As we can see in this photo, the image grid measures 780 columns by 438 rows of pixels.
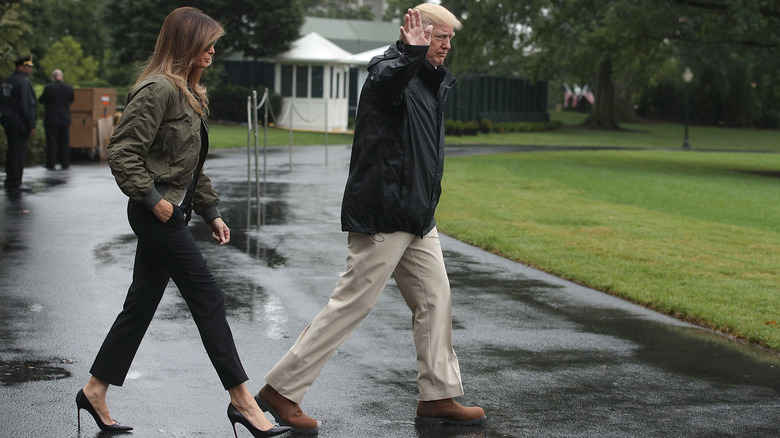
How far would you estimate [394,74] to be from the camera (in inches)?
173

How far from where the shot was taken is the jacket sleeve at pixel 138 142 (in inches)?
165

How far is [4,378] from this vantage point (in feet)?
17.4

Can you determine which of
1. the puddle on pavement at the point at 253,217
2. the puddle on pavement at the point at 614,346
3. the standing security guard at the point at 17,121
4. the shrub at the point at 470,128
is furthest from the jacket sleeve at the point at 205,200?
the shrub at the point at 470,128

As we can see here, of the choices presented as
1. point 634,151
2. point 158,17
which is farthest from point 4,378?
point 158,17

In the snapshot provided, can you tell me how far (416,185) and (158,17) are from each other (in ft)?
132

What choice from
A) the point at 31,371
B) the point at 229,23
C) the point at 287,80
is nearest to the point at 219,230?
the point at 31,371

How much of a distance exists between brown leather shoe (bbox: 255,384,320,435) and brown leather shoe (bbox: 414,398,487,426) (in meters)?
0.52

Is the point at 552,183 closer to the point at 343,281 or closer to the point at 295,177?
the point at 295,177

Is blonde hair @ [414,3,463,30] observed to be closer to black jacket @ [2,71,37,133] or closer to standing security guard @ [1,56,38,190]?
standing security guard @ [1,56,38,190]

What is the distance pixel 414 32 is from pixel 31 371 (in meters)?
2.80

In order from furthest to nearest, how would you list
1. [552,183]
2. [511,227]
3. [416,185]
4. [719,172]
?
[719,172], [552,183], [511,227], [416,185]

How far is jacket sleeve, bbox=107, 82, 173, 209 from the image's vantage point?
4.18m

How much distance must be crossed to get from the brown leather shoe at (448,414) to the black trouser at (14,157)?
1201 cm

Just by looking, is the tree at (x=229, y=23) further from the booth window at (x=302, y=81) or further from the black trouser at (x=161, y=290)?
the black trouser at (x=161, y=290)
